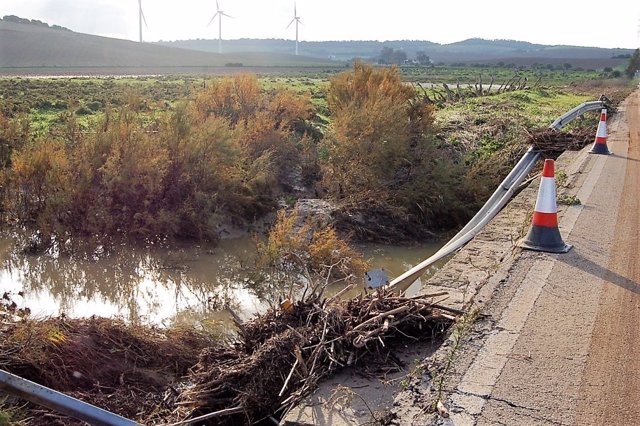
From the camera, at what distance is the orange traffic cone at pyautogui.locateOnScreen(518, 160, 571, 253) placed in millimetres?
8023

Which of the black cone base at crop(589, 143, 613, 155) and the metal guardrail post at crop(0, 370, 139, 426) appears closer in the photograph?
the metal guardrail post at crop(0, 370, 139, 426)

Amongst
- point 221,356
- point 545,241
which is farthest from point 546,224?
point 221,356

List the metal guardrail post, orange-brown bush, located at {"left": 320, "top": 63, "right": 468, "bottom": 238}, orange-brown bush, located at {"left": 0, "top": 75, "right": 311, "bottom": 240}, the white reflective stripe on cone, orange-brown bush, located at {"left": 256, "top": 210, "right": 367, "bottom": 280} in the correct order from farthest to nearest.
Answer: orange-brown bush, located at {"left": 320, "top": 63, "right": 468, "bottom": 238} < orange-brown bush, located at {"left": 0, "top": 75, "right": 311, "bottom": 240} < orange-brown bush, located at {"left": 256, "top": 210, "right": 367, "bottom": 280} < the white reflective stripe on cone < the metal guardrail post

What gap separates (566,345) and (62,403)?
3.95 metres

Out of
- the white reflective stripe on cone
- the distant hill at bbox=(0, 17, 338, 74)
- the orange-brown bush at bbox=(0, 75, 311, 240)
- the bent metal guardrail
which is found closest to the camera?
the white reflective stripe on cone

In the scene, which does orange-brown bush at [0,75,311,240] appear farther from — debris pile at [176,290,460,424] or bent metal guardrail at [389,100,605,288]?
debris pile at [176,290,460,424]

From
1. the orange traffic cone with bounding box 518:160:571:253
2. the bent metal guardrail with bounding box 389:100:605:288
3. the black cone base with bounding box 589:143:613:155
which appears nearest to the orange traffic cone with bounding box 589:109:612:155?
the black cone base with bounding box 589:143:613:155

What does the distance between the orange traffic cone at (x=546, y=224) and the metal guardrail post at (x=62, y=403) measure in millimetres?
5591

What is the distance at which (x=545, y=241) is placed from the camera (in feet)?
26.5

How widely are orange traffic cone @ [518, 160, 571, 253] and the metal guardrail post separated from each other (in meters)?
5.59

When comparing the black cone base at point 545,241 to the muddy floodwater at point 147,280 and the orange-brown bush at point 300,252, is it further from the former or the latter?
the muddy floodwater at point 147,280

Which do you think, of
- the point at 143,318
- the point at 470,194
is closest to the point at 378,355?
the point at 143,318

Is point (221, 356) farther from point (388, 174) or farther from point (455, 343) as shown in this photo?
point (388, 174)

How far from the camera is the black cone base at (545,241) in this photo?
8031 mm
